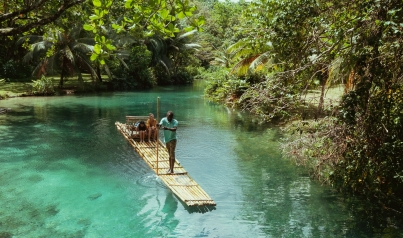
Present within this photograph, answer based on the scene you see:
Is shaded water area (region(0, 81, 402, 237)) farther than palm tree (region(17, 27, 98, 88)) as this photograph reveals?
No

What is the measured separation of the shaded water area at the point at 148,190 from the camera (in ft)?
22.8

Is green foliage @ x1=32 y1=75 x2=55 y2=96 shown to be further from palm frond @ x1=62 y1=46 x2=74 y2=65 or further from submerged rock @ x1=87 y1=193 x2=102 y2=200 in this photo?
submerged rock @ x1=87 y1=193 x2=102 y2=200

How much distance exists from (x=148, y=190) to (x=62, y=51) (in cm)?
2082

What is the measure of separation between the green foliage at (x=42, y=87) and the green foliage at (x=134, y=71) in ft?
22.9

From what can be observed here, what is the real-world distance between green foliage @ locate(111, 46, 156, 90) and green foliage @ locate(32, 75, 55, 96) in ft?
22.9

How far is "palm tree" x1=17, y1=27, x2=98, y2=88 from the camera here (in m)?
26.4

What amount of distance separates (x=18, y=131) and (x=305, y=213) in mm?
11729

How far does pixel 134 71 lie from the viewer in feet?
112

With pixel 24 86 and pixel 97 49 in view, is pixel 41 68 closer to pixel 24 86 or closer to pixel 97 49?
pixel 24 86

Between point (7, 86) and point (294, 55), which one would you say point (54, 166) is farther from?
point (7, 86)

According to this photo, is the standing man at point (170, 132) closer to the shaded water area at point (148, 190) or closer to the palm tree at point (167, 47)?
the shaded water area at point (148, 190)

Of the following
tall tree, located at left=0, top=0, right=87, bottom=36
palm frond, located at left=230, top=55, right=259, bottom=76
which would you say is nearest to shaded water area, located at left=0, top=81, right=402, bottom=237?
tall tree, located at left=0, top=0, right=87, bottom=36

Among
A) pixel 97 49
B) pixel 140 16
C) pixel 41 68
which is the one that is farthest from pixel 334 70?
pixel 41 68

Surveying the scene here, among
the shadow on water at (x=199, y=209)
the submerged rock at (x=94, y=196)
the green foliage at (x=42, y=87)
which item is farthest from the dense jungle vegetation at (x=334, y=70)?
the green foliage at (x=42, y=87)
